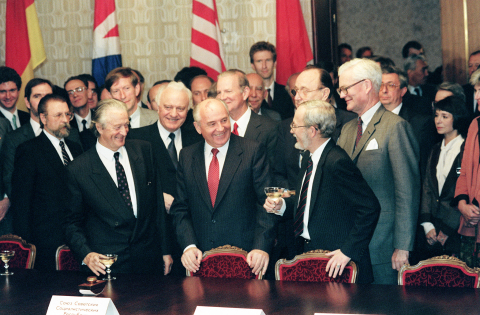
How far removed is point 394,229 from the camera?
359cm

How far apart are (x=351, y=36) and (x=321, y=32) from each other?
4.98 meters

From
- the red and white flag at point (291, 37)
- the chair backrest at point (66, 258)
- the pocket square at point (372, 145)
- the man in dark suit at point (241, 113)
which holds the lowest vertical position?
the chair backrest at point (66, 258)

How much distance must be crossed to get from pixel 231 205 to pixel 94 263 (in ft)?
3.09

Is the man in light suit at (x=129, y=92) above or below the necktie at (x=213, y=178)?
above

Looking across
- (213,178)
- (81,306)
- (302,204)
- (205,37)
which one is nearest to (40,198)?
(213,178)

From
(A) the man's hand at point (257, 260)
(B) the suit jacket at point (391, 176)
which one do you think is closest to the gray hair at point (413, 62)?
(B) the suit jacket at point (391, 176)

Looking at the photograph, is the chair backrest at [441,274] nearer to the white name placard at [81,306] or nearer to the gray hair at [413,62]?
the white name placard at [81,306]

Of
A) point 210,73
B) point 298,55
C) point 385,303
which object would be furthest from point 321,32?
point 385,303

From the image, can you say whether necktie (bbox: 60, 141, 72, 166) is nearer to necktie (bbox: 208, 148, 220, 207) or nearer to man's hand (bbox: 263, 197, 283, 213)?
necktie (bbox: 208, 148, 220, 207)

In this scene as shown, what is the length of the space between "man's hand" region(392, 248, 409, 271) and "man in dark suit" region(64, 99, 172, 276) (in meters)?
1.55

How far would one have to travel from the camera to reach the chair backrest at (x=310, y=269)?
123 inches

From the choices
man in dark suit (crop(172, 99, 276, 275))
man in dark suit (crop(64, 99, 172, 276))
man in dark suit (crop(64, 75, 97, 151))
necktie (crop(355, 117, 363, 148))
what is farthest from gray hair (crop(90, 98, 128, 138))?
man in dark suit (crop(64, 75, 97, 151))

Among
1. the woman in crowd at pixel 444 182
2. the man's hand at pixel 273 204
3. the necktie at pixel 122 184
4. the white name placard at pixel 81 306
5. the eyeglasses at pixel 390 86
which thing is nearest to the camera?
the white name placard at pixel 81 306

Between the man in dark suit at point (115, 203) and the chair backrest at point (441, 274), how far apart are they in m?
1.71
